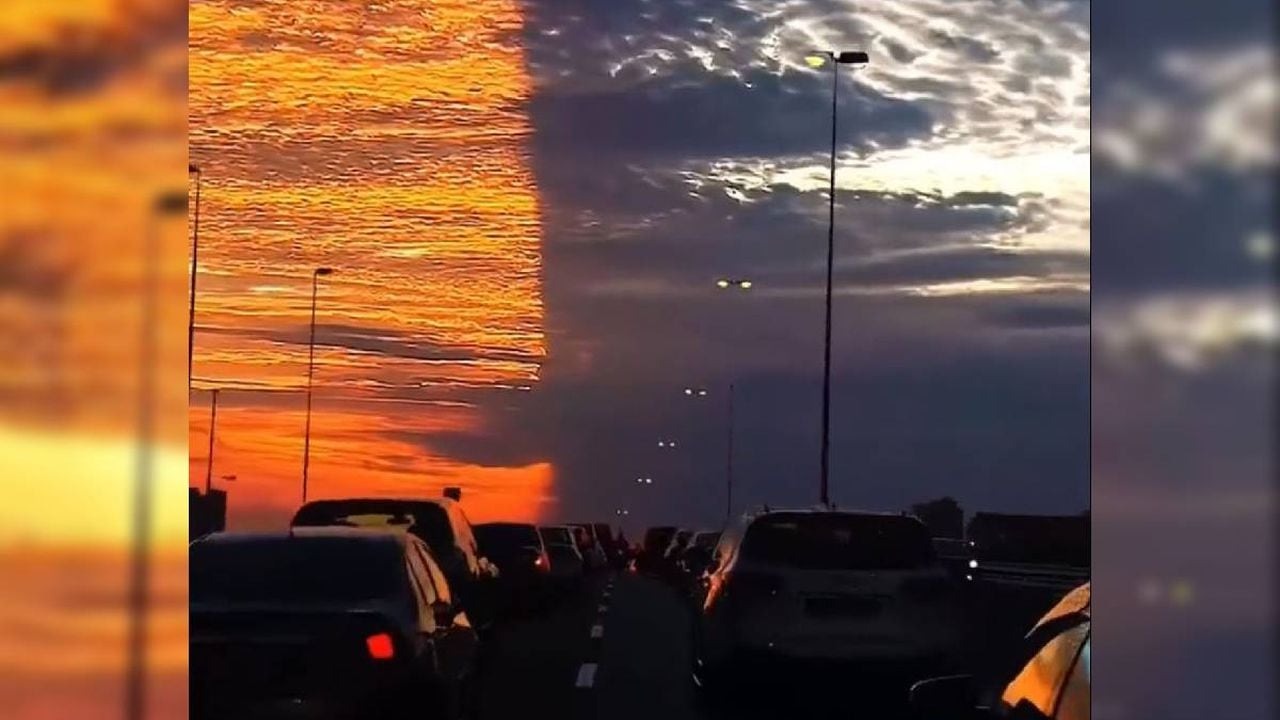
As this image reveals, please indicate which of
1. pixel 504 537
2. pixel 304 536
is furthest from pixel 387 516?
pixel 504 537

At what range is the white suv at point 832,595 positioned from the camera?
12.0 meters

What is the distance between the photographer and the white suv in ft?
39.4

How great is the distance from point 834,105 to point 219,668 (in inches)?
Answer: 162

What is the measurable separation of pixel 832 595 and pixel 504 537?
13504 millimetres

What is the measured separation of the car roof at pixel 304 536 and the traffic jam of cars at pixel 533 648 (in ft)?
0.05

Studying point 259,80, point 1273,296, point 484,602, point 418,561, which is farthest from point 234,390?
point 1273,296

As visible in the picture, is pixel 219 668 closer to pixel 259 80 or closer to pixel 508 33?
pixel 259 80

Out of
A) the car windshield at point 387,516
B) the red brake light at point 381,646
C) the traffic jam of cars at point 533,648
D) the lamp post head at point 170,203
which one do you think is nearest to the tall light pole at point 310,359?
the traffic jam of cars at point 533,648

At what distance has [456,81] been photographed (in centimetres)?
666

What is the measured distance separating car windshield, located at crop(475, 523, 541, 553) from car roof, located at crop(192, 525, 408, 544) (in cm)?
1487

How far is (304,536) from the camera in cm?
919

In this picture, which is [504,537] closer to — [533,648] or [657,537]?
[533,648]

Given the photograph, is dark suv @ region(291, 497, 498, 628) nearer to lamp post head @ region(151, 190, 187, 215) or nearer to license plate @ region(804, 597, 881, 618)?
license plate @ region(804, 597, 881, 618)

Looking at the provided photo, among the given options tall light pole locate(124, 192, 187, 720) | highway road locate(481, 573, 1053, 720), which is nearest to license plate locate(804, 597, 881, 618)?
highway road locate(481, 573, 1053, 720)
